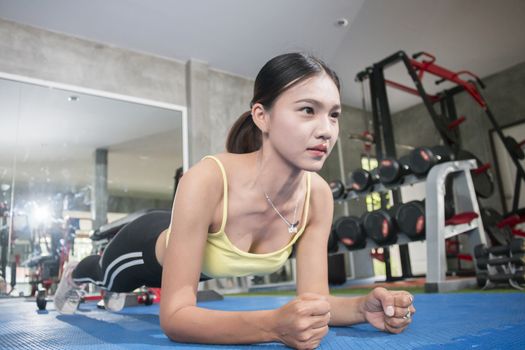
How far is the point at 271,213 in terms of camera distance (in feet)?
3.56

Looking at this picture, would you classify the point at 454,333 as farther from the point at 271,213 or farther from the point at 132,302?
the point at 132,302

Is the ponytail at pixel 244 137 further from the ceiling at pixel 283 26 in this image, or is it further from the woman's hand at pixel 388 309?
the ceiling at pixel 283 26

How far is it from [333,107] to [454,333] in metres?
0.57

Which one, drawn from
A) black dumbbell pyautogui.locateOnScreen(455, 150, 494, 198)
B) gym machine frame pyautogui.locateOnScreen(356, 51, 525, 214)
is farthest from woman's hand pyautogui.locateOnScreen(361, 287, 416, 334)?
gym machine frame pyautogui.locateOnScreen(356, 51, 525, 214)

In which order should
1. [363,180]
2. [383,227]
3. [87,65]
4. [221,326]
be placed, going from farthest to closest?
[87,65] < [363,180] < [383,227] < [221,326]

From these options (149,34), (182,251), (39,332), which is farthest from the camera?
(149,34)

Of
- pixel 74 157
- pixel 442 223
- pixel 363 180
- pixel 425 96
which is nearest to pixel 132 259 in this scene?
pixel 442 223

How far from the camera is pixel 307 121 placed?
88cm

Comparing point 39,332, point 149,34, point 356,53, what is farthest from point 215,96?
point 39,332

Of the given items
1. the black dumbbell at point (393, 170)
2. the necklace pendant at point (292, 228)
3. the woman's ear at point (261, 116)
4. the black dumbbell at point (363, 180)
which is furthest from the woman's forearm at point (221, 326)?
the black dumbbell at point (363, 180)

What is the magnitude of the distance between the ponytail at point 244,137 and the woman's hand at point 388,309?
511 mm

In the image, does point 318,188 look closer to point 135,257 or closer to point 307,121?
point 307,121

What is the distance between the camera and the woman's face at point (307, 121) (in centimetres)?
88

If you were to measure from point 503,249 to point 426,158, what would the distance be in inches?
32.3
